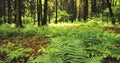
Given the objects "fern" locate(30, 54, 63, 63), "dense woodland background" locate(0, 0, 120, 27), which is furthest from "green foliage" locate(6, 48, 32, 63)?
"dense woodland background" locate(0, 0, 120, 27)

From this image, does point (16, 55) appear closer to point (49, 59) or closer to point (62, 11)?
point (49, 59)

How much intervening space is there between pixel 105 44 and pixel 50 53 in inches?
87.4

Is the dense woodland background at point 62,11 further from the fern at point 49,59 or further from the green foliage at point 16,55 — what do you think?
the fern at point 49,59

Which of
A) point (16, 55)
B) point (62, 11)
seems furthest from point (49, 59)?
point (62, 11)

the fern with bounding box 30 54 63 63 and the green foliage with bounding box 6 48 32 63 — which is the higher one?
the fern with bounding box 30 54 63 63

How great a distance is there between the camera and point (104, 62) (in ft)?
Answer: 21.1

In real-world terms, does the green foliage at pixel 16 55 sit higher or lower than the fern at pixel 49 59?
lower

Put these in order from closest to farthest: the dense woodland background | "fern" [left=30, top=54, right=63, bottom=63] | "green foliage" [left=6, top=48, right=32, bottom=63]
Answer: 1. "fern" [left=30, top=54, right=63, bottom=63]
2. "green foliage" [left=6, top=48, right=32, bottom=63]
3. the dense woodland background

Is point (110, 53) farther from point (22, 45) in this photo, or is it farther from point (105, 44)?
point (22, 45)

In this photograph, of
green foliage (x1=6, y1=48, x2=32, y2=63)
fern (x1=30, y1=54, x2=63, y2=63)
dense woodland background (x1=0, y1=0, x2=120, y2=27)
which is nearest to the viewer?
fern (x1=30, y1=54, x2=63, y2=63)

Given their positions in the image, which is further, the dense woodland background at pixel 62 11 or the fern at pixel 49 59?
the dense woodland background at pixel 62 11

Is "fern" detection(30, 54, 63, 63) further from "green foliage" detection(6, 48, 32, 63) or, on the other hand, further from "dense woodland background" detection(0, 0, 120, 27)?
"dense woodland background" detection(0, 0, 120, 27)

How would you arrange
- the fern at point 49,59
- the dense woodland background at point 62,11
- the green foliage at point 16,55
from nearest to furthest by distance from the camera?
the fern at point 49,59
the green foliage at point 16,55
the dense woodland background at point 62,11

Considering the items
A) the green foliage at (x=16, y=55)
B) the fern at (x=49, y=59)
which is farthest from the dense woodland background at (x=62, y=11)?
the fern at (x=49, y=59)
